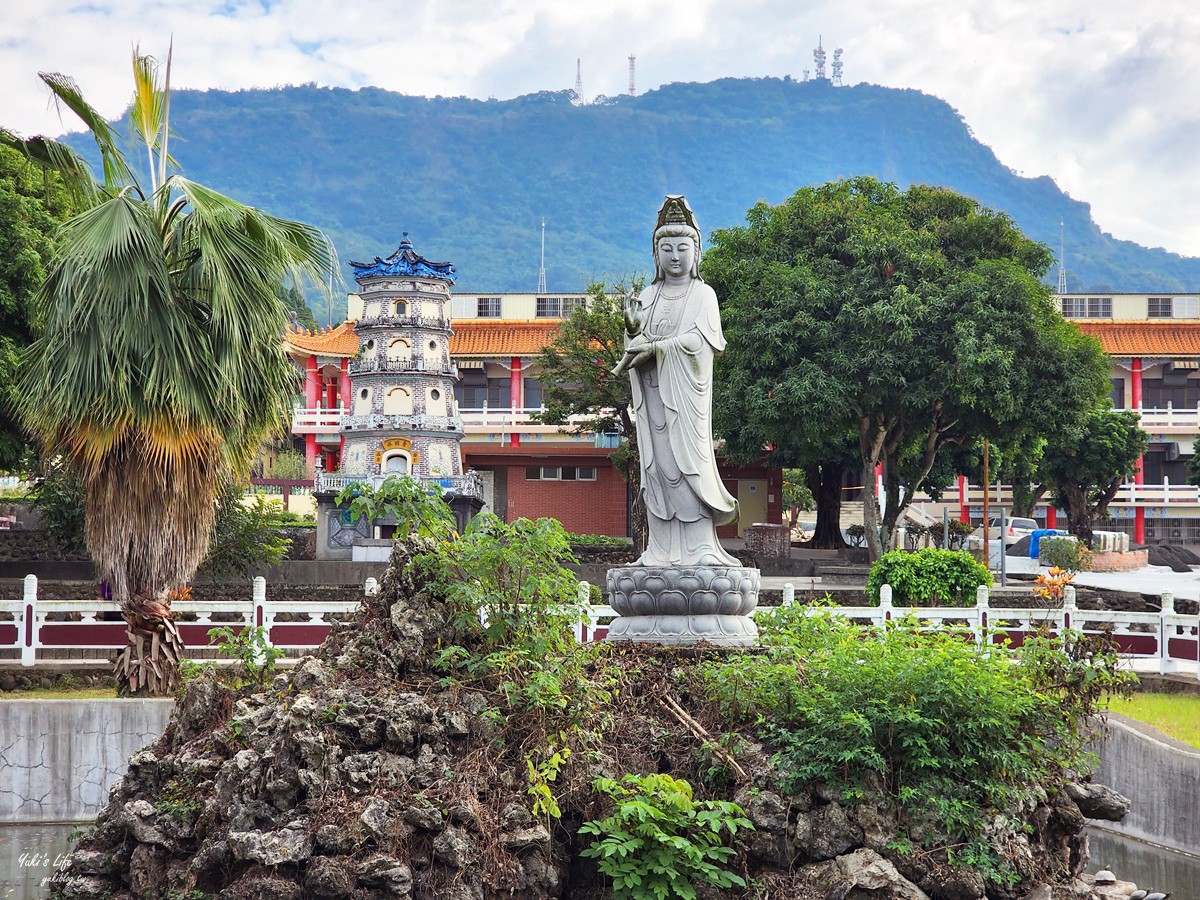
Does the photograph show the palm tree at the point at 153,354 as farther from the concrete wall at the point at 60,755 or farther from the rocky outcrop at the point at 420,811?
the rocky outcrop at the point at 420,811

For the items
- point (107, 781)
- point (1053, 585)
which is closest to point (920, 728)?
point (107, 781)

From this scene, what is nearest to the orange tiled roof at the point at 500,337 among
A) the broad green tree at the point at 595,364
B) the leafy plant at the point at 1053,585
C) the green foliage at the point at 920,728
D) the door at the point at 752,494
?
the door at the point at 752,494

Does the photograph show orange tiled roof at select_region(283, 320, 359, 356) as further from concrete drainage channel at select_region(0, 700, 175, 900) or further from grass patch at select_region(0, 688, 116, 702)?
concrete drainage channel at select_region(0, 700, 175, 900)

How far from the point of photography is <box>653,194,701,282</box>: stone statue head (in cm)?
1138

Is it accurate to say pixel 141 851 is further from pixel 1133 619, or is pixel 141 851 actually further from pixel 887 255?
pixel 887 255

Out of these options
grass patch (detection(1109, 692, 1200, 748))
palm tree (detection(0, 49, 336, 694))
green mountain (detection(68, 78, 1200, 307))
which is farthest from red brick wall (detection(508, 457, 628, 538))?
green mountain (detection(68, 78, 1200, 307))

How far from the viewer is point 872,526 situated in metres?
28.8

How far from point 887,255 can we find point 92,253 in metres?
18.2

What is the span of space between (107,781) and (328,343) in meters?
29.9

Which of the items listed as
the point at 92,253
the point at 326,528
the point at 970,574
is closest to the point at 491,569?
the point at 92,253

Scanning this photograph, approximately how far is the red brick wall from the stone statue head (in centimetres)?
3113

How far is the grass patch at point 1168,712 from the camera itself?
13672mm

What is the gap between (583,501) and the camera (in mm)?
42938

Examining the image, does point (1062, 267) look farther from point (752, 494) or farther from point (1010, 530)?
point (752, 494)
